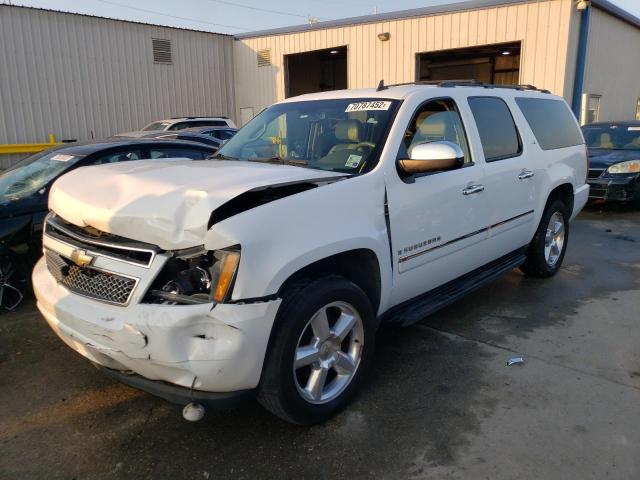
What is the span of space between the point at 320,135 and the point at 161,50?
15354 mm

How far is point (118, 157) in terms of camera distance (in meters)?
5.48

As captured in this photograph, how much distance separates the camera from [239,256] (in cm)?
237

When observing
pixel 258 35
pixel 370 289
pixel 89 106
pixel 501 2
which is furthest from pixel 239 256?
pixel 258 35

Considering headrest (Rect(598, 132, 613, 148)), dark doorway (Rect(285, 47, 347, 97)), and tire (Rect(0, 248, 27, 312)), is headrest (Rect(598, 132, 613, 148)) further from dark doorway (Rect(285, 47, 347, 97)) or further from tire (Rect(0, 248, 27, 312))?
dark doorway (Rect(285, 47, 347, 97))

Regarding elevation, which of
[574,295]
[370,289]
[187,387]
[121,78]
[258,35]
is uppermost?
[258,35]

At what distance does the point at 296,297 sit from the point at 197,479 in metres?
1.00

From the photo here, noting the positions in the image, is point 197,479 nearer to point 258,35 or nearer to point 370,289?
point 370,289

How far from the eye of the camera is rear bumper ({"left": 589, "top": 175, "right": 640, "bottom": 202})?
30.1ft

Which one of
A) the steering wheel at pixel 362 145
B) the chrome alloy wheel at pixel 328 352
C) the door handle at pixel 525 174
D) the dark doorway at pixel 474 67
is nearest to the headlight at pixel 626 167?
the door handle at pixel 525 174

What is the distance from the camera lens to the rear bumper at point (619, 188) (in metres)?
9.19

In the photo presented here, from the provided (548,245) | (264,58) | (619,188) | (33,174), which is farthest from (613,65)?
(33,174)

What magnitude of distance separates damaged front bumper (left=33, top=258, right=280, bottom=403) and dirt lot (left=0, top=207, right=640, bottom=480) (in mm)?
495

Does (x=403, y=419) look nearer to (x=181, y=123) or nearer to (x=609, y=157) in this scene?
(x=609, y=157)

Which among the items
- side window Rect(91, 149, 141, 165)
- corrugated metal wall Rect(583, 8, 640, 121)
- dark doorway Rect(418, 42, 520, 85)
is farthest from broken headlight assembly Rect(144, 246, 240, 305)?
dark doorway Rect(418, 42, 520, 85)
